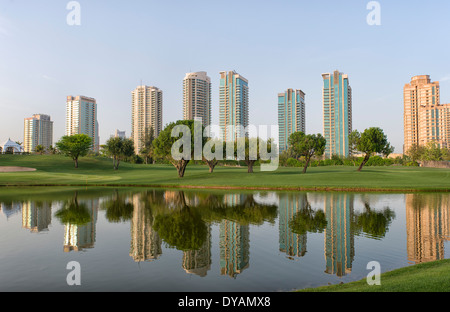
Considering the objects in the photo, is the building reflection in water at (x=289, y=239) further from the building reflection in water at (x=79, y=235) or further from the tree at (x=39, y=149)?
the tree at (x=39, y=149)

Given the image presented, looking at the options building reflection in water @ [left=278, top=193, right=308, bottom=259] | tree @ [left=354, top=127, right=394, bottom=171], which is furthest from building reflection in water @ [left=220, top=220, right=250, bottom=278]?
tree @ [left=354, top=127, right=394, bottom=171]

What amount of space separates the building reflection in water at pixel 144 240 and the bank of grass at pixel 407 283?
7734mm

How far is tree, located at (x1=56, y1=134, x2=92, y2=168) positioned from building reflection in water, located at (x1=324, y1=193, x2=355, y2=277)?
301 ft

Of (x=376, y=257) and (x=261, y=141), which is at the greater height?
(x=261, y=141)

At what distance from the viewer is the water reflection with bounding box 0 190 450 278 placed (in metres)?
13.4

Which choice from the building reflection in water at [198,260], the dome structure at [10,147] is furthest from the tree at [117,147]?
the building reflection in water at [198,260]

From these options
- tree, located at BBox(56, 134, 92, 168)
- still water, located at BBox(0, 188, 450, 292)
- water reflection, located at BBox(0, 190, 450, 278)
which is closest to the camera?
still water, located at BBox(0, 188, 450, 292)

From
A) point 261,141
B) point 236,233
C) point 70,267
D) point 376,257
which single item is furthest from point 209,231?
point 261,141

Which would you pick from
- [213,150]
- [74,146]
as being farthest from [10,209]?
[74,146]

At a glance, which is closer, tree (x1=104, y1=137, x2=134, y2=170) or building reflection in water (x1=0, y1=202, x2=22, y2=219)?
building reflection in water (x1=0, y1=202, x2=22, y2=219)

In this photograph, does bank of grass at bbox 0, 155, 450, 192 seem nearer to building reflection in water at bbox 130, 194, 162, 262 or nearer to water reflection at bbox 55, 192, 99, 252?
water reflection at bbox 55, 192, 99, 252
